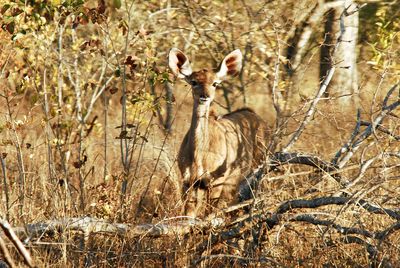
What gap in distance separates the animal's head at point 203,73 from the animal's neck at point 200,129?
9cm

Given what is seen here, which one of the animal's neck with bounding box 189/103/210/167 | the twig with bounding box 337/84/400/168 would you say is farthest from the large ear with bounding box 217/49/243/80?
the twig with bounding box 337/84/400/168

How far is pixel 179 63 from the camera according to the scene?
360 inches

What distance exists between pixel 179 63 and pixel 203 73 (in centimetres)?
30

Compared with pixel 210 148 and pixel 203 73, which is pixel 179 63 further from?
pixel 210 148

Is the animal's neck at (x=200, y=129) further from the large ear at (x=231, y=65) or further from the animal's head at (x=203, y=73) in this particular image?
the large ear at (x=231, y=65)

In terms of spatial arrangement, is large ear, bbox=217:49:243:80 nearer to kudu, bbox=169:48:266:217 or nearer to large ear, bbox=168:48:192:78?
kudu, bbox=169:48:266:217

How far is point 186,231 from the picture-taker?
6559 mm

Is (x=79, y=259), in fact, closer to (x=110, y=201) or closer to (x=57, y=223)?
(x=57, y=223)

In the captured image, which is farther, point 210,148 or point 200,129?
point 210,148

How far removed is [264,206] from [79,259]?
1.52 meters

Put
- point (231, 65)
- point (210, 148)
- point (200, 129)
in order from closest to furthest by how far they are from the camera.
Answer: point (200, 129) → point (210, 148) → point (231, 65)

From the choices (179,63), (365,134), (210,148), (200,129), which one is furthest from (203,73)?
(365,134)

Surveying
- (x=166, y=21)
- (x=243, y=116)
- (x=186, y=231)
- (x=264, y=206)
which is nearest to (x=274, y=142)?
(x=264, y=206)

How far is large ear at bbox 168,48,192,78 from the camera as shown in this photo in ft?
29.0
